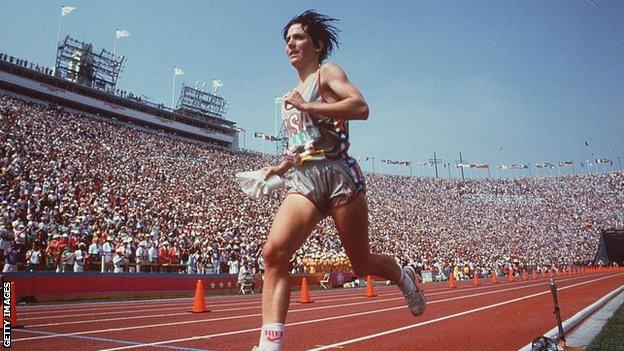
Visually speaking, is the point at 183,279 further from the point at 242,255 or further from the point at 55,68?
the point at 55,68

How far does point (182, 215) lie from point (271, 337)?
24.5m

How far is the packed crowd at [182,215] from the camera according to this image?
674 inches

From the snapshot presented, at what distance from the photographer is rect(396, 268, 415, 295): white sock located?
12.8ft

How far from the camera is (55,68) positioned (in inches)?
1821

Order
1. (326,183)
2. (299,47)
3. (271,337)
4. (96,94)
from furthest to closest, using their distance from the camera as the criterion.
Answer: (96,94) < (299,47) < (326,183) < (271,337)

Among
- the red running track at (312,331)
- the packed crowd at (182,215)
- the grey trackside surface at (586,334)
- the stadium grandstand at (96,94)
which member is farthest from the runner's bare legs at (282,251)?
the stadium grandstand at (96,94)

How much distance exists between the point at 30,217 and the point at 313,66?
17.0 metres

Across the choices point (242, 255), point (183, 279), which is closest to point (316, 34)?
point (183, 279)

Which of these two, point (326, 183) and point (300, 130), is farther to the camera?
point (300, 130)

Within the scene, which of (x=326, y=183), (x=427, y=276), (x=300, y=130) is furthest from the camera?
(x=427, y=276)

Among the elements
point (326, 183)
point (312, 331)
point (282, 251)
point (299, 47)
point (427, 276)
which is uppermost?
point (299, 47)

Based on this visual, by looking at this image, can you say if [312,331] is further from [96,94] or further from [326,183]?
Answer: [96,94]

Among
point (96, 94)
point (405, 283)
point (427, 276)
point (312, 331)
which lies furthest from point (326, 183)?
point (96, 94)

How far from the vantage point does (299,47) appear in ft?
11.0
